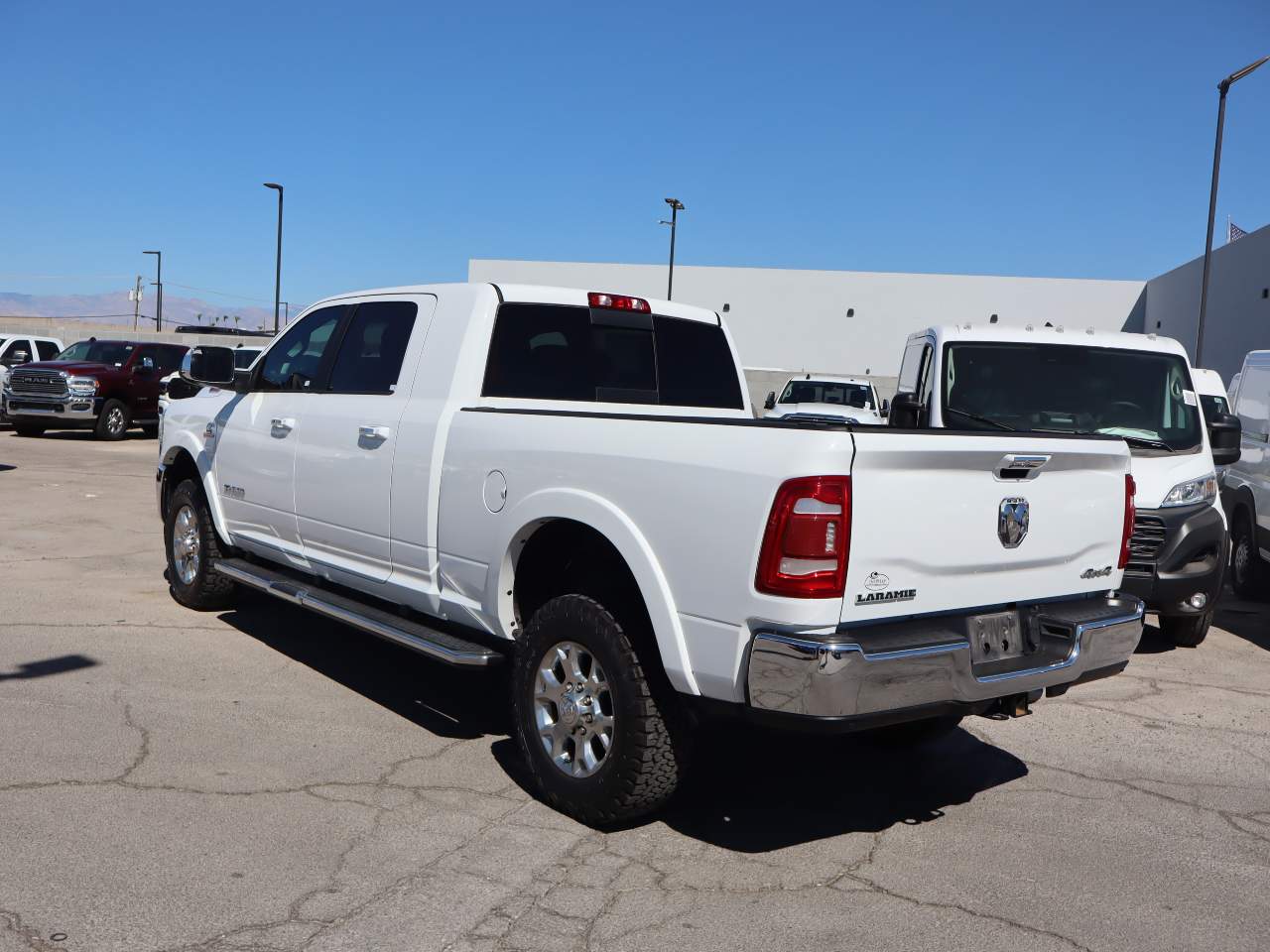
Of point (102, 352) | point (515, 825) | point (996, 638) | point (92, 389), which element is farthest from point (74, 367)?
point (996, 638)

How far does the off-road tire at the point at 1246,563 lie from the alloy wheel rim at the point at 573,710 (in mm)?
7620

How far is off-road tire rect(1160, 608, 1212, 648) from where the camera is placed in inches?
314

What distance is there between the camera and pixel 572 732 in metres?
4.43

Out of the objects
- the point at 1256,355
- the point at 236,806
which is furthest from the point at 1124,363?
the point at 236,806

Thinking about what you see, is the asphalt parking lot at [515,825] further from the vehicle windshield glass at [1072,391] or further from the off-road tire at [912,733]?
the vehicle windshield glass at [1072,391]

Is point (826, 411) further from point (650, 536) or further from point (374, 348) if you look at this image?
point (650, 536)

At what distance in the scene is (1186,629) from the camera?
802 cm

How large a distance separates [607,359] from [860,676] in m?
2.67

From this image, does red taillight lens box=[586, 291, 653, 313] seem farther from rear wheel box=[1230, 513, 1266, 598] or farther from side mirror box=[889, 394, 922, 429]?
rear wheel box=[1230, 513, 1266, 598]

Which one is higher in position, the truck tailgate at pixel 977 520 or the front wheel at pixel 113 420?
the truck tailgate at pixel 977 520

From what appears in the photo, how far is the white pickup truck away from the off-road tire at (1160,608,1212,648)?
11.5ft

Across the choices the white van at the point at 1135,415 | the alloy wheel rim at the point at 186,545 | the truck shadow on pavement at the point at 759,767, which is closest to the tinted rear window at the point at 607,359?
the truck shadow on pavement at the point at 759,767

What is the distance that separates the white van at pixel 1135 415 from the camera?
7.44 metres

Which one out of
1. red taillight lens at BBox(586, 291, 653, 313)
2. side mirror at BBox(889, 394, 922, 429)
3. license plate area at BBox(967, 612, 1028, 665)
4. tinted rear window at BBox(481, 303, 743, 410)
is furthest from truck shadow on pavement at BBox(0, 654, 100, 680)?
side mirror at BBox(889, 394, 922, 429)
